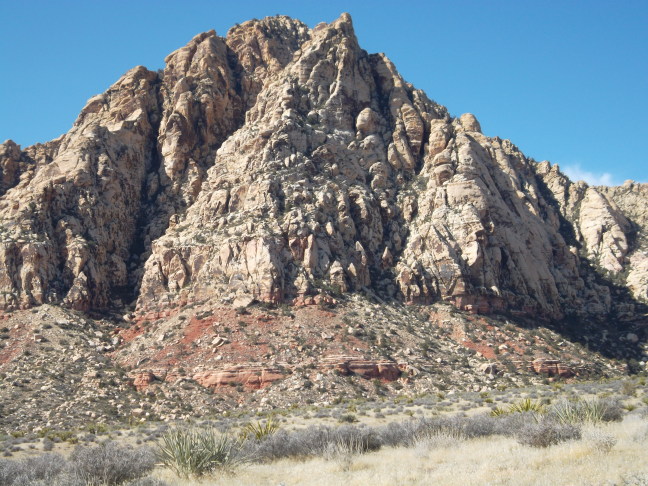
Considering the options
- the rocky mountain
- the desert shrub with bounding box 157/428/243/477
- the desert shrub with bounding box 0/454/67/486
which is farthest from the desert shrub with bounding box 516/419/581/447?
the rocky mountain

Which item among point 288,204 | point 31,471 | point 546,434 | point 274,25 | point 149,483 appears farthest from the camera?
point 274,25

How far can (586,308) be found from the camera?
6900 cm

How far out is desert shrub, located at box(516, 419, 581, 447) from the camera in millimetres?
17562

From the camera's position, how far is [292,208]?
61562 mm

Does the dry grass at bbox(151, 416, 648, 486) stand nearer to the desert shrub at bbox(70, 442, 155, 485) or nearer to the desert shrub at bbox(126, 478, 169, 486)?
the desert shrub at bbox(70, 442, 155, 485)

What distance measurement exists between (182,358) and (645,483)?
137ft

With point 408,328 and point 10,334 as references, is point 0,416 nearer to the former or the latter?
point 10,334

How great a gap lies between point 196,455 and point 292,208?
45.8 meters

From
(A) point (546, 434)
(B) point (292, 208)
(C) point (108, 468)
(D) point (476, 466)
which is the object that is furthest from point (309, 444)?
(B) point (292, 208)

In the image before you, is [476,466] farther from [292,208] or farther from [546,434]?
[292,208]

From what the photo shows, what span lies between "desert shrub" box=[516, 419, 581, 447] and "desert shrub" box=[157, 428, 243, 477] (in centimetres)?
955

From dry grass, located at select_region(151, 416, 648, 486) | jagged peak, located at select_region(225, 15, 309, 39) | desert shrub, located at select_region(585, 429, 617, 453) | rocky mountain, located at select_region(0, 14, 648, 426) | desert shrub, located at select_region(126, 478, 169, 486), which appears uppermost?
jagged peak, located at select_region(225, 15, 309, 39)

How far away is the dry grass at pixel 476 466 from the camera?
→ 45.1 ft

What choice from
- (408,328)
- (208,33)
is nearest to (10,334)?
(408,328)
